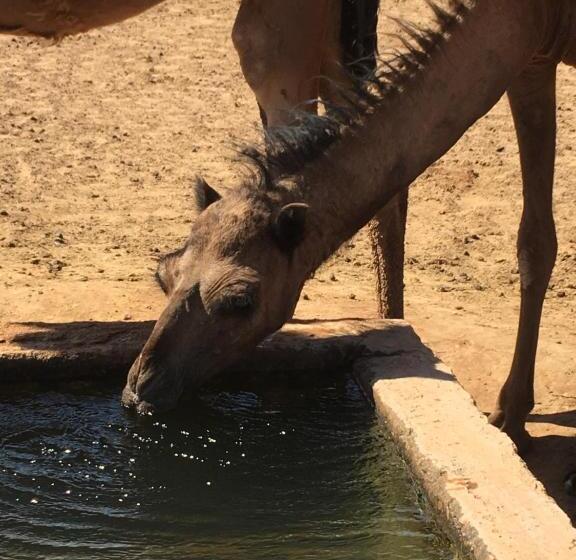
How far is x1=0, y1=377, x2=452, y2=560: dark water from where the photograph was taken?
3.95m

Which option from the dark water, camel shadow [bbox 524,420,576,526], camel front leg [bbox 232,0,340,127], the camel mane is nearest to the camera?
the dark water

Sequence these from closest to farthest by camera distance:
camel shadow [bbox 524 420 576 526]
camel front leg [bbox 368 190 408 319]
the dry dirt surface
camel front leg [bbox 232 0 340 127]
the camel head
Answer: the camel head → camel shadow [bbox 524 420 576 526] → camel front leg [bbox 232 0 340 127] → camel front leg [bbox 368 190 408 319] → the dry dirt surface

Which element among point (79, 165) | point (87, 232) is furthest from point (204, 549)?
point (79, 165)

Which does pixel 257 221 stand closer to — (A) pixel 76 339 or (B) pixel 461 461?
(B) pixel 461 461

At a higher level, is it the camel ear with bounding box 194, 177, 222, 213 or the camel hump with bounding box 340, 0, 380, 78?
the camel hump with bounding box 340, 0, 380, 78

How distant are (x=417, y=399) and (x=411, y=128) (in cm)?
86

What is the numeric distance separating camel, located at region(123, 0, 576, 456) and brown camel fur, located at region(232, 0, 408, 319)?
1.15 meters

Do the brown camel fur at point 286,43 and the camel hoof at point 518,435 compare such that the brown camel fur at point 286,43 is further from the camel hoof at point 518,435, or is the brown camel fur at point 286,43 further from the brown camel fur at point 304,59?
the camel hoof at point 518,435

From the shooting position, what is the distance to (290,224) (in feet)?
13.8

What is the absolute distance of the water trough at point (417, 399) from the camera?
3590 millimetres

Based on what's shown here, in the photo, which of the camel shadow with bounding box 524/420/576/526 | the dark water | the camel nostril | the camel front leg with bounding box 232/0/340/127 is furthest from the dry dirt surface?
the camel nostril

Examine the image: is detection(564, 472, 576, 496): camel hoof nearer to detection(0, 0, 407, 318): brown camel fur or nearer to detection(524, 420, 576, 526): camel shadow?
detection(524, 420, 576, 526): camel shadow

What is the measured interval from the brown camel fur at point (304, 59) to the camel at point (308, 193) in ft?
3.77

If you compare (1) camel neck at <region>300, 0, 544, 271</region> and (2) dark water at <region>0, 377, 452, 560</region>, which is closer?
(2) dark water at <region>0, 377, 452, 560</region>
